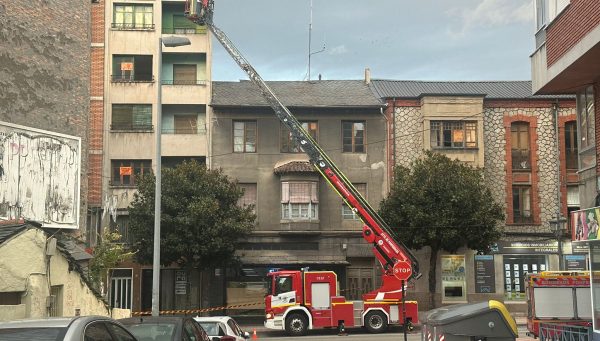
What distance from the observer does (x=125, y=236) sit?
1479 inches

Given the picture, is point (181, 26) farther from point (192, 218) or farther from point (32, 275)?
point (32, 275)

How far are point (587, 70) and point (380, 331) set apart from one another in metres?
16.3

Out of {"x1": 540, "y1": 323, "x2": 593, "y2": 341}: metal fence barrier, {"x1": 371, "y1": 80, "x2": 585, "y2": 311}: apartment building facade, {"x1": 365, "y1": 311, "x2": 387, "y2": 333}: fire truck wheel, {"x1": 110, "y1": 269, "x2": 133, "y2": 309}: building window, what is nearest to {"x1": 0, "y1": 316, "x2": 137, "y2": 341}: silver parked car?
{"x1": 540, "y1": 323, "x2": 593, "y2": 341}: metal fence barrier

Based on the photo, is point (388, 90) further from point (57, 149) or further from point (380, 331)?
point (57, 149)

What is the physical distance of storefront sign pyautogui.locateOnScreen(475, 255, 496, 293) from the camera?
123ft

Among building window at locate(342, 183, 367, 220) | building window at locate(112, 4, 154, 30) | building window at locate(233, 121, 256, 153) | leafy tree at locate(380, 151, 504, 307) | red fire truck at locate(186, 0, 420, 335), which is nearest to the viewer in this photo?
red fire truck at locate(186, 0, 420, 335)

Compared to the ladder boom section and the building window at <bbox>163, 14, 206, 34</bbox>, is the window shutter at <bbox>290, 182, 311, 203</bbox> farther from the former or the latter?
the building window at <bbox>163, 14, 206, 34</bbox>

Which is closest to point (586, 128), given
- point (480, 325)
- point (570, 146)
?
point (480, 325)

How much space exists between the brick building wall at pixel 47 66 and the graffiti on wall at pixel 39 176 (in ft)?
3.09

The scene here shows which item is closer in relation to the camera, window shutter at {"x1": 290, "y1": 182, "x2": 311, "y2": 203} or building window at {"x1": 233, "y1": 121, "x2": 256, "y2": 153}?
window shutter at {"x1": 290, "y1": 182, "x2": 311, "y2": 203}

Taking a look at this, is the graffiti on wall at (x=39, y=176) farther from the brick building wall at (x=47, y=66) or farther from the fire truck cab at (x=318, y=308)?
the fire truck cab at (x=318, y=308)

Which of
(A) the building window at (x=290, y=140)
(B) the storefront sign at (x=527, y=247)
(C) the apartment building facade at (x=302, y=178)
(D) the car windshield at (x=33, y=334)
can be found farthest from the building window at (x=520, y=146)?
(D) the car windshield at (x=33, y=334)

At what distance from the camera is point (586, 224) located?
13836 mm

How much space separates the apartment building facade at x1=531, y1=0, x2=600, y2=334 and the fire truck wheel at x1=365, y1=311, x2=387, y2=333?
42.6 feet
